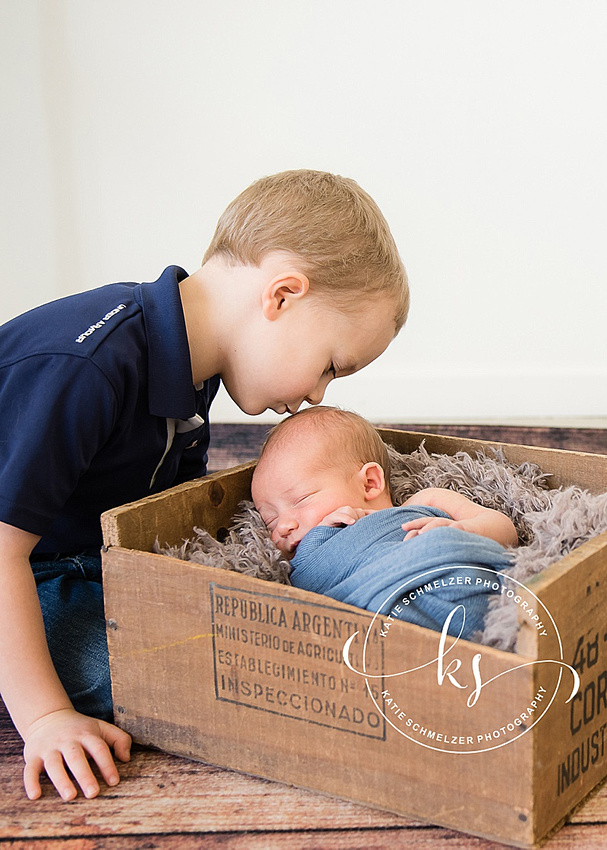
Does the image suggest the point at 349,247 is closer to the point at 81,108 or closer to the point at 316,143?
the point at 316,143

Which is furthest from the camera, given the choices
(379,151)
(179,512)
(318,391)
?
(379,151)

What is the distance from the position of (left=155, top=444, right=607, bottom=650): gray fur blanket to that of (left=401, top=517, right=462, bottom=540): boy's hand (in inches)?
3.4

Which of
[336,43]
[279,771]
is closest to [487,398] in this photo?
[336,43]

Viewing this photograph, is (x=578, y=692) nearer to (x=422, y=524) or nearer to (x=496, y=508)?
(x=422, y=524)

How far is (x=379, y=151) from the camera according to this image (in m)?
2.04

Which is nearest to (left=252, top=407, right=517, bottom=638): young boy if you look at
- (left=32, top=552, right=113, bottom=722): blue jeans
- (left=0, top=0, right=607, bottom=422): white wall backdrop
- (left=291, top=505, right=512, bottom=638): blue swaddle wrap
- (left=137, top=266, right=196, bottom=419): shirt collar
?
(left=291, top=505, right=512, bottom=638): blue swaddle wrap

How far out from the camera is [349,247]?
1.02m

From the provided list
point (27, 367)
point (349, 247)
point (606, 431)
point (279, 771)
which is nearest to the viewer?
point (279, 771)

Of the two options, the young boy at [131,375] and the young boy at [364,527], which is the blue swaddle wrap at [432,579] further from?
the young boy at [131,375]

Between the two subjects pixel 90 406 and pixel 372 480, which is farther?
pixel 372 480

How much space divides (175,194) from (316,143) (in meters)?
0.36

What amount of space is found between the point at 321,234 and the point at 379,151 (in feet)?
3.69

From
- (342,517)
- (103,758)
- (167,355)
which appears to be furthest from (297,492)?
(103,758)

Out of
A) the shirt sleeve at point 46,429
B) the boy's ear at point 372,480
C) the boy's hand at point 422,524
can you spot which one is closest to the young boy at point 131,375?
the shirt sleeve at point 46,429
